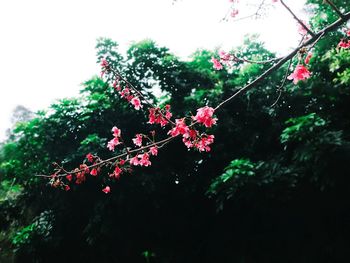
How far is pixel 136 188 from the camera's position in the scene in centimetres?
600

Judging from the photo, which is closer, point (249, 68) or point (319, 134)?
point (319, 134)

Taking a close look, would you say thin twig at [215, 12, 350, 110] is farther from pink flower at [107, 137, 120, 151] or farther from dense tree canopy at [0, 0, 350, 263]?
dense tree canopy at [0, 0, 350, 263]

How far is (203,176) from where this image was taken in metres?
6.72

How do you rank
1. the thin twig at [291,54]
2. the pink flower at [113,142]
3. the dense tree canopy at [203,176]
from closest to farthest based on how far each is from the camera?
1. the thin twig at [291,54]
2. the pink flower at [113,142]
3. the dense tree canopy at [203,176]

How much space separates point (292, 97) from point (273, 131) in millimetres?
898

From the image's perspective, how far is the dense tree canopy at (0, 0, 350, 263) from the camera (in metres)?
5.12

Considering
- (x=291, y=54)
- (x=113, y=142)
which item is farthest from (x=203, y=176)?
(x=291, y=54)

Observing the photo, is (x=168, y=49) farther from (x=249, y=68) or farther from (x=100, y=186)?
(x=100, y=186)

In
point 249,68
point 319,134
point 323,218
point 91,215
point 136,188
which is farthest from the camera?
point 249,68

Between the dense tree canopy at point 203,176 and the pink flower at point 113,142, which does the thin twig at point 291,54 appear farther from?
the dense tree canopy at point 203,176

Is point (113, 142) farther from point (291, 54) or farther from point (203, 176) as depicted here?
point (203, 176)

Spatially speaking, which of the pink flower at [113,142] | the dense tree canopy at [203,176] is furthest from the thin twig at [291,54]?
the dense tree canopy at [203,176]

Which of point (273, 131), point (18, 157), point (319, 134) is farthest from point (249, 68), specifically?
point (18, 157)

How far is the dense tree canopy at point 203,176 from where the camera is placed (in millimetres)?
5125
